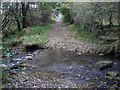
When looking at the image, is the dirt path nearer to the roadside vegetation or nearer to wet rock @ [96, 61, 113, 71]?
the roadside vegetation

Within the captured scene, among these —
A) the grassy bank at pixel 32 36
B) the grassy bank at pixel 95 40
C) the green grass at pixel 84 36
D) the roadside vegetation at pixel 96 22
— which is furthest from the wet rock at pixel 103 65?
the grassy bank at pixel 32 36

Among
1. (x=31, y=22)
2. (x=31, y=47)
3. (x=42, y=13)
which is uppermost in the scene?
(x=42, y=13)

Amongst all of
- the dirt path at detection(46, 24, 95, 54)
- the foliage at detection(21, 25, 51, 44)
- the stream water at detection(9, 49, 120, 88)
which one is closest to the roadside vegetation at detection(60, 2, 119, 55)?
the dirt path at detection(46, 24, 95, 54)

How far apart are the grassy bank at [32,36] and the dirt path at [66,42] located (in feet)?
1.77

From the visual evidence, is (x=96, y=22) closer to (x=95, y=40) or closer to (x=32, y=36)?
(x=95, y=40)

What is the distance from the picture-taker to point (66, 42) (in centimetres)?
1061

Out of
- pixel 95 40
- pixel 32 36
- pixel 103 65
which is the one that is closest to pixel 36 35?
pixel 32 36

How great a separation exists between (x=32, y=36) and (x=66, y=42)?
8.81 feet

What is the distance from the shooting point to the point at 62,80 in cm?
487

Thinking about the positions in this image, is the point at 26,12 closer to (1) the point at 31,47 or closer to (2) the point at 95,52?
(1) the point at 31,47

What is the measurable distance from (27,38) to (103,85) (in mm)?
7404

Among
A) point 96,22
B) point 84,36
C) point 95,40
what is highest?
point 96,22

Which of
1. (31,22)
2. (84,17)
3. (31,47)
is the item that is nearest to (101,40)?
(84,17)

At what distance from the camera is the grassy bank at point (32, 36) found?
10.3m
